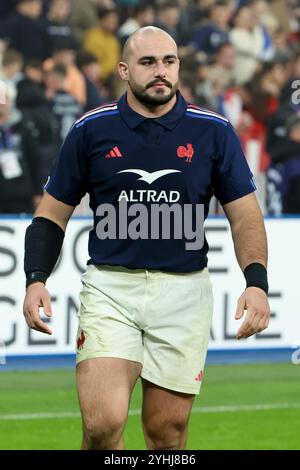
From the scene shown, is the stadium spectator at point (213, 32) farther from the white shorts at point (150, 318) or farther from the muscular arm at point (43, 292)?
the white shorts at point (150, 318)

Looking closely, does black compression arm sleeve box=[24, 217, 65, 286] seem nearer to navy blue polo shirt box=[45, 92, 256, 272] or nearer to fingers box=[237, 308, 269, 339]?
navy blue polo shirt box=[45, 92, 256, 272]

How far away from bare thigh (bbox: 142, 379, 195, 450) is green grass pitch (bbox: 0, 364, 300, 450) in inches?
99.4

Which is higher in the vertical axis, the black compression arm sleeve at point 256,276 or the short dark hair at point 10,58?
the short dark hair at point 10,58

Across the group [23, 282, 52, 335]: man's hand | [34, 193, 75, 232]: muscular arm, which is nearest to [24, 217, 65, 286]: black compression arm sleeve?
[34, 193, 75, 232]: muscular arm

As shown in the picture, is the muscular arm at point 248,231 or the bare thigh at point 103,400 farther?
the muscular arm at point 248,231

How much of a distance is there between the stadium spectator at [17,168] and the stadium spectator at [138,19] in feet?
15.4

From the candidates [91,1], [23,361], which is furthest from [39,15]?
[23,361]

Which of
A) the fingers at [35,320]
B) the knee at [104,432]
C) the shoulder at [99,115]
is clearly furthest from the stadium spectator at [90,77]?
the knee at [104,432]

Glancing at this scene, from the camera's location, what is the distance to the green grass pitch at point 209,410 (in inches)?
390

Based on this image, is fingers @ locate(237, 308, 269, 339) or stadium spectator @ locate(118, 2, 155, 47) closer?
fingers @ locate(237, 308, 269, 339)

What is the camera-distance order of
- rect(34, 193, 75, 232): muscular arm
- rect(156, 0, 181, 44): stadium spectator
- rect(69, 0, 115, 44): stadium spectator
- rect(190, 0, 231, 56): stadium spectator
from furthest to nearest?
rect(190, 0, 231, 56): stadium spectator → rect(156, 0, 181, 44): stadium spectator → rect(69, 0, 115, 44): stadium spectator → rect(34, 193, 75, 232): muscular arm

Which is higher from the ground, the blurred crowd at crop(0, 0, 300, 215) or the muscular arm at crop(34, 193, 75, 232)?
the blurred crowd at crop(0, 0, 300, 215)

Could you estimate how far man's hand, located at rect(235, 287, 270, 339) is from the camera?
660 cm
